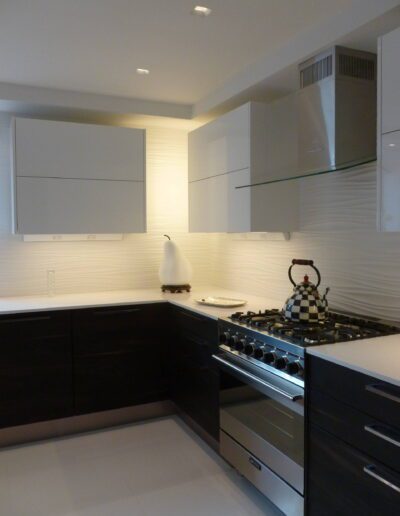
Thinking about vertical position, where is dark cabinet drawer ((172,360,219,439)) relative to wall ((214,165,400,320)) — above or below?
below

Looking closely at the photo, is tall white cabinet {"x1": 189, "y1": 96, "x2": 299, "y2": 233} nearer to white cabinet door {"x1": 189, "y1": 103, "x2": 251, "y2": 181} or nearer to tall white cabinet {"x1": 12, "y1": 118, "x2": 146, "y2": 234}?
white cabinet door {"x1": 189, "y1": 103, "x2": 251, "y2": 181}

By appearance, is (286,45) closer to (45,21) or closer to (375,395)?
(45,21)

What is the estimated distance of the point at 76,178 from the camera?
3371 mm

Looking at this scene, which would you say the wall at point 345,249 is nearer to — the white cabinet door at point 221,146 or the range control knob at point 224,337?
the white cabinet door at point 221,146

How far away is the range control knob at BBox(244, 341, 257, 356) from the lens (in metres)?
2.29

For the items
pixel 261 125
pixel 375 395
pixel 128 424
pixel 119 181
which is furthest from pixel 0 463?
pixel 261 125

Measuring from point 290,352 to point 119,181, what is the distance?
2.02 m

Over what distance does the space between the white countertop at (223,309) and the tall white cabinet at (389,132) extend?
19.3 inches

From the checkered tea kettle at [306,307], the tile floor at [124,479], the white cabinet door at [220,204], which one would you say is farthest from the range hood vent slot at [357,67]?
the tile floor at [124,479]

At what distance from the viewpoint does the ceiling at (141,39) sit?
2.12 meters

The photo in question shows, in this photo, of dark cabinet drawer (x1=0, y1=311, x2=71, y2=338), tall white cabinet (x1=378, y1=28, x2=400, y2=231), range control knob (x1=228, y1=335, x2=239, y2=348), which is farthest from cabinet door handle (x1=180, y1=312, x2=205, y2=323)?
tall white cabinet (x1=378, y1=28, x2=400, y2=231)

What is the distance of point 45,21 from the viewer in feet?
7.36

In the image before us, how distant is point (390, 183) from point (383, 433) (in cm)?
95

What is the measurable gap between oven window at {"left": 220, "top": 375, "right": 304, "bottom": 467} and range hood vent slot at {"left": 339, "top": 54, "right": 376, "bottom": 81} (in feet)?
5.12
